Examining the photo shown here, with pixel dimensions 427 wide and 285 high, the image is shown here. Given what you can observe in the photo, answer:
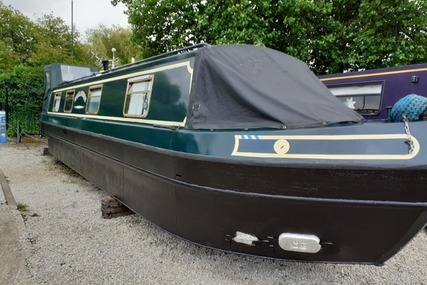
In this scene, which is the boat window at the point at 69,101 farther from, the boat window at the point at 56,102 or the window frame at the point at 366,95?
the window frame at the point at 366,95

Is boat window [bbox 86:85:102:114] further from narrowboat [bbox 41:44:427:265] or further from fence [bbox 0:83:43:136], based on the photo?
fence [bbox 0:83:43:136]

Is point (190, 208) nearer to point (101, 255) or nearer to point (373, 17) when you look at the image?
point (101, 255)

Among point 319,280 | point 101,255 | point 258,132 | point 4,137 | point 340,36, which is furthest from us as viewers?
point 4,137

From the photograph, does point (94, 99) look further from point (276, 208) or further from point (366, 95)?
point (366, 95)

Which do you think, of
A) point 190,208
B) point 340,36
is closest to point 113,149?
point 190,208

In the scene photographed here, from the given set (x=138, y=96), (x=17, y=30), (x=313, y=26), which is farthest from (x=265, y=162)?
(x=17, y=30)

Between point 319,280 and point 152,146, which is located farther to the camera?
point 152,146

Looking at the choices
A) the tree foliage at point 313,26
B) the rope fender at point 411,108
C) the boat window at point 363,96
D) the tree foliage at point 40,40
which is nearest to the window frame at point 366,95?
the boat window at point 363,96

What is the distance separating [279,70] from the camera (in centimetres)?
323

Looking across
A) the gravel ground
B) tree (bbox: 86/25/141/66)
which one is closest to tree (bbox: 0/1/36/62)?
tree (bbox: 86/25/141/66)

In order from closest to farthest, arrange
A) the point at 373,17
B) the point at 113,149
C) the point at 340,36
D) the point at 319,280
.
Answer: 1. the point at 319,280
2. the point at 113,149
3. the point at 373,17
4. the point at 340,36

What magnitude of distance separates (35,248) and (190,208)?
1.79 meters

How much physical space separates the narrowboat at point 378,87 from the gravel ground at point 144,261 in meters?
2.61

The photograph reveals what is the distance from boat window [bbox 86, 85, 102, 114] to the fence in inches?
334
